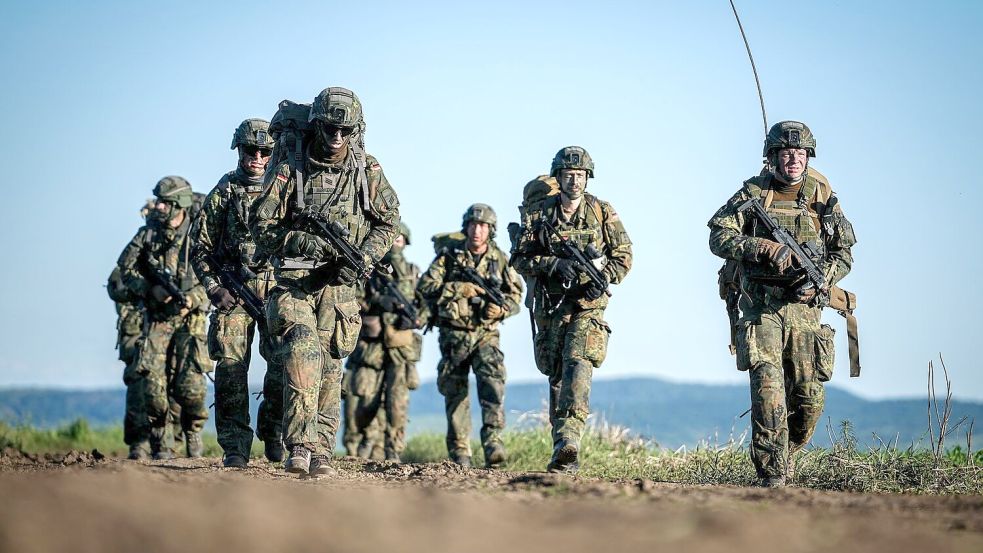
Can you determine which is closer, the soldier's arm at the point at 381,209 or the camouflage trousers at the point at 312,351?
the camouflage trousers at the point at 312,351

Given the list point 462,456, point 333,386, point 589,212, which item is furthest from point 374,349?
point 333,386

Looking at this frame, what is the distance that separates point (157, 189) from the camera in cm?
1463

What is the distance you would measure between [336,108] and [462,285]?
→ 5.76 m

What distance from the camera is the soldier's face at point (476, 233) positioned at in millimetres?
15953

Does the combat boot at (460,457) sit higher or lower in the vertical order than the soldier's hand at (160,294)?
lower

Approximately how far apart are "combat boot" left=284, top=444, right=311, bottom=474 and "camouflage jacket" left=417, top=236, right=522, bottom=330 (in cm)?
569

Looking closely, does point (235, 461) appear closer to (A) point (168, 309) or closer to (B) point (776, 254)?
(A) point (168, 309)

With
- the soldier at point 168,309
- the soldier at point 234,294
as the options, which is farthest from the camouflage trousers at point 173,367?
the soldier at point 234,294

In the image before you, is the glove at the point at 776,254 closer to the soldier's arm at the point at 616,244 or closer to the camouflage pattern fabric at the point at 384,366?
the soldier's arm at the point at 616,244

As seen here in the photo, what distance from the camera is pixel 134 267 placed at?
14914mm

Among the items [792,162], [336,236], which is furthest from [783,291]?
[336,236]

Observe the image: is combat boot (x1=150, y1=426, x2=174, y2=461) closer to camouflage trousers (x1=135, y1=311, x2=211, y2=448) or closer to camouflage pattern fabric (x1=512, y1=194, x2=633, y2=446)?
camouflage trousers (x1=135, y1=311, x2=211, y2=448)

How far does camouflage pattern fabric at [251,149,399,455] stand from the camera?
10.1 metres

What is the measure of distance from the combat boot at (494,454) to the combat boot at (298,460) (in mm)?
5058
